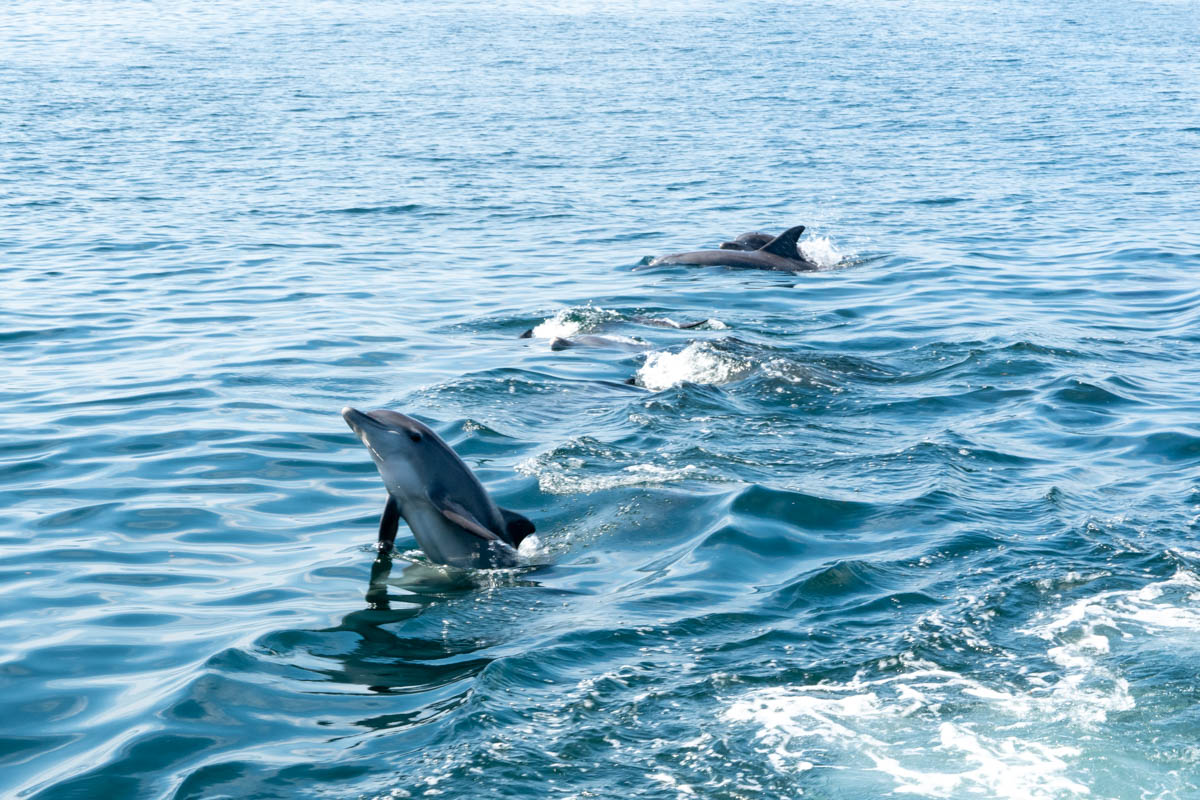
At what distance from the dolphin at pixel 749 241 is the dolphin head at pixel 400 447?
40.9 feet

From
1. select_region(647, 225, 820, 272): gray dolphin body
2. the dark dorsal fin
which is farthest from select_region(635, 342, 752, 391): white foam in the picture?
select_region(647, 225, 820, 272): gray dolphin body

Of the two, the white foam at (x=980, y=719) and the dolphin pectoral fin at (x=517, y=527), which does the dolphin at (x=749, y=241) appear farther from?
the white foam at (x=980, y=719)

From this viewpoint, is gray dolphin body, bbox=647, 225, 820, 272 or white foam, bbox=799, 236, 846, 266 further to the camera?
white foam, bbox=799, 236, 846, 266

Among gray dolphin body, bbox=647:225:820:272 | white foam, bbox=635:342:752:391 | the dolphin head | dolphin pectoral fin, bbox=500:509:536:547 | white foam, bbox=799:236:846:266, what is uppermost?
the dolphin head

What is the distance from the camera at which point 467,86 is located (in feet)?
130

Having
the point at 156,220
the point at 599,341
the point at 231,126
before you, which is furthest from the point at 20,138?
the point at 599,341

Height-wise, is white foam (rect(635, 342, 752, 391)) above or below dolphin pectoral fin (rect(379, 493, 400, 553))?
below

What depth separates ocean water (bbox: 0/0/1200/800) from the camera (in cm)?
629

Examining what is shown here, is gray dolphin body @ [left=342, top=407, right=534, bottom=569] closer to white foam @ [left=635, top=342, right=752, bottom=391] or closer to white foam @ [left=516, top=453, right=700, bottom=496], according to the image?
white foam @ [left=516, top=453, right=700, bottom=496]

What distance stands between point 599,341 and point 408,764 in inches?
372

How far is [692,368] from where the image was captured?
13.3 metres

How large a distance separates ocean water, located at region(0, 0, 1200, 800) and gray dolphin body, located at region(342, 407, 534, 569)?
0.72 ft

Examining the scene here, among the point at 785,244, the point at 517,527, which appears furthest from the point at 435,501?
the point at 785,244

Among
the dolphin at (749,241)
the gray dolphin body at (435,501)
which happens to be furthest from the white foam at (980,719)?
the dolphin at (749,241)
